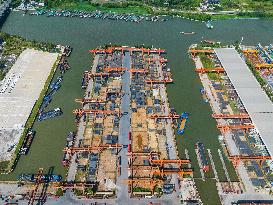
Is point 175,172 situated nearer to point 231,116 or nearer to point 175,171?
point 175,171

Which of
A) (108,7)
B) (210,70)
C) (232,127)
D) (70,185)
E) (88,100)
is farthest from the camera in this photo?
(108,7)

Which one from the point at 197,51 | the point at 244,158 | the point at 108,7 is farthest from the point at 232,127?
the point at 108,7

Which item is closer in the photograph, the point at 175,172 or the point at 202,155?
the point at 175,172

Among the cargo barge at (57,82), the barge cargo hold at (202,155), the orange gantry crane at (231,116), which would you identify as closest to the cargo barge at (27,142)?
the cargo barge at (57,82)

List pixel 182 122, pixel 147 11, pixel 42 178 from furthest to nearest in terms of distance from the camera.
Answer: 1. pixel 147 11
2. pixel 182 122
3. pixel 42 178

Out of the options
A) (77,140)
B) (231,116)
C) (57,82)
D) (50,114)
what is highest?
(57,82)

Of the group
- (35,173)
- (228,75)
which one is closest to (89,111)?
(35,173)
